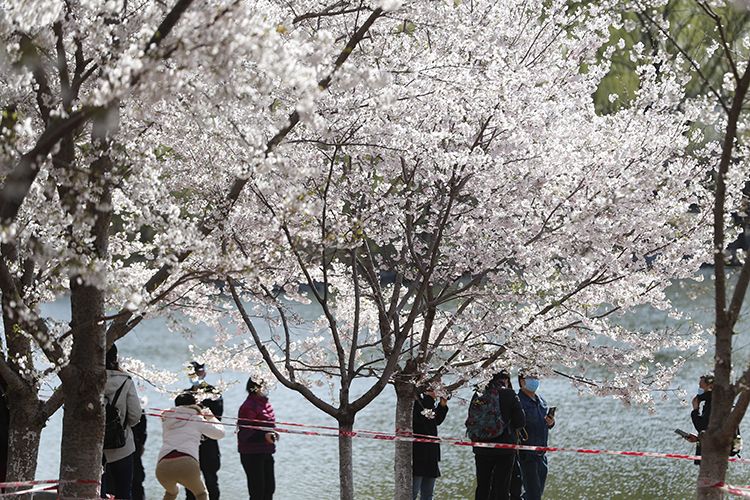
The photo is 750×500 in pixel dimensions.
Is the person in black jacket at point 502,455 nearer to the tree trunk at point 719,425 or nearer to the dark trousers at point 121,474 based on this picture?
the dark trousers at point 121,474

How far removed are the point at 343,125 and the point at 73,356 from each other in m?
2.59

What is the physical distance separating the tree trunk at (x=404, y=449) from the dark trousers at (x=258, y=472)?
114 centimetres

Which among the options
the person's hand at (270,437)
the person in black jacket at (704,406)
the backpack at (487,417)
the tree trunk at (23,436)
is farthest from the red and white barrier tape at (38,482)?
the person in black jacket at (704,406)

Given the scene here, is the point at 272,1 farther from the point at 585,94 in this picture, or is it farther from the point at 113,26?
the point at 585,94

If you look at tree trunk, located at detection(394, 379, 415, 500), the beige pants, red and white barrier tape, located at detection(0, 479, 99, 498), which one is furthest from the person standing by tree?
tree trunk, located at detection(394, 379, 415, 500)

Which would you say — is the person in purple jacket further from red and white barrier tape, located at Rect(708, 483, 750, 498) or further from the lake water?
red and white barrier tape, located at Rect(708, 483, 750, 498)

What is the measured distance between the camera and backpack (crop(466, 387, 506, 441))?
346 inches

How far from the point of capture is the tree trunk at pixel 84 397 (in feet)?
21.4

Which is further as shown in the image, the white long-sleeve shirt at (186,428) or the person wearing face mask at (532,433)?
the person wearing face mask at (532,433)

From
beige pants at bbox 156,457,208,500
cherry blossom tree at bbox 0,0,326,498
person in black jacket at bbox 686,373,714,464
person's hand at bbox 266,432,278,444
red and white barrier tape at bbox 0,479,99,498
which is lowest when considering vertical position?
red and white barrier tape at bbox 0,479,99,498

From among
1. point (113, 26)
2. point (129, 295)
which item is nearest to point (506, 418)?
point (129, 295)

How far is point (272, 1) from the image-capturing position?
26.2 feet

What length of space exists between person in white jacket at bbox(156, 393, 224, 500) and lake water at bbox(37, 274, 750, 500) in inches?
105

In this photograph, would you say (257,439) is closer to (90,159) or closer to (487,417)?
(487,417)
